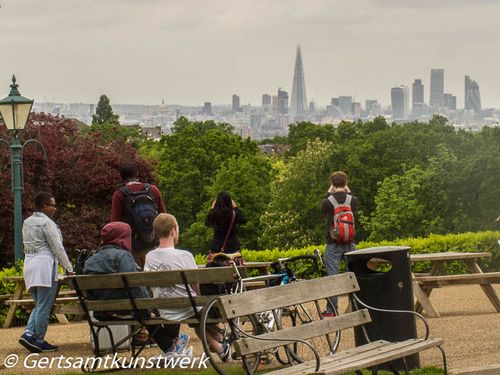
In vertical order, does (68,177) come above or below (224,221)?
below

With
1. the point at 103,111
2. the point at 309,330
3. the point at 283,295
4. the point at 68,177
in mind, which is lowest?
the point at 103,111

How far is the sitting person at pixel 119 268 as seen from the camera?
34.5 feet

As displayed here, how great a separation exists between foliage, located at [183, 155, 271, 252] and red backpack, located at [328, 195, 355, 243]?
6101 centimetres

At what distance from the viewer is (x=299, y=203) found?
79625 mm

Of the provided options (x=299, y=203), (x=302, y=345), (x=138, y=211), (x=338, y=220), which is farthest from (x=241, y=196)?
(x=302, y=345)

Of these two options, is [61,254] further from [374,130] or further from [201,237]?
[374,130]

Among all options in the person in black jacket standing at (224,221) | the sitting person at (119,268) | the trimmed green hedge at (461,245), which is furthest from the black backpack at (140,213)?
the trimmed green hedge at (461,245)

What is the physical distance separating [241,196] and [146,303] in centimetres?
7123

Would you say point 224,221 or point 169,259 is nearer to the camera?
point 169,259

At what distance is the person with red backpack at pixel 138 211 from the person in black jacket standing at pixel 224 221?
1.25 metres

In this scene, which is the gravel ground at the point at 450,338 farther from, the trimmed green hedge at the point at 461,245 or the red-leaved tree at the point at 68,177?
the red-leaved tree at the point at 68,177
